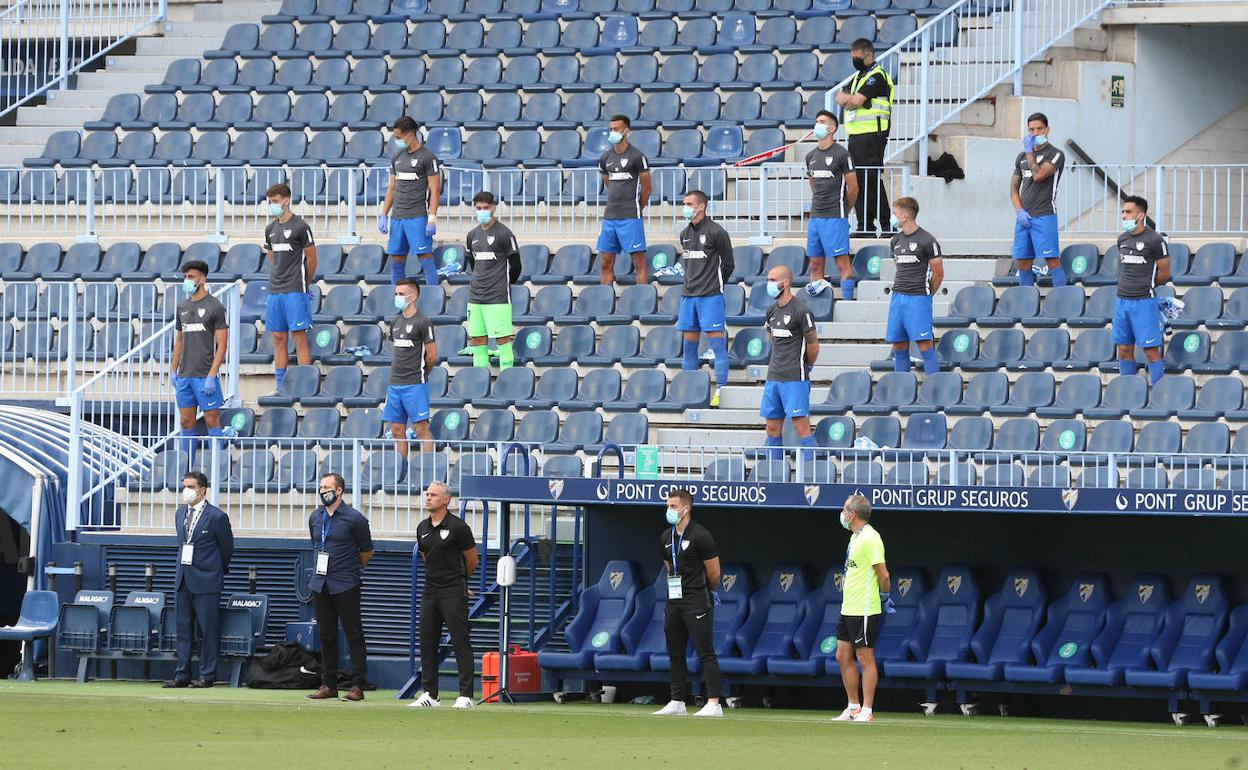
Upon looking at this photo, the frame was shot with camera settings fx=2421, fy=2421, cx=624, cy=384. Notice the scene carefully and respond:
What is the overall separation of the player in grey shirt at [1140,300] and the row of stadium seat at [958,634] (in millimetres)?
3341

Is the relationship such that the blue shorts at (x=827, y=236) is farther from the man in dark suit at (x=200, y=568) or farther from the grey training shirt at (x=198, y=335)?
the man in dark suit at (x=200, y=568)

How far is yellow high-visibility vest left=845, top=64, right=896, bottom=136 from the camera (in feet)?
78.2

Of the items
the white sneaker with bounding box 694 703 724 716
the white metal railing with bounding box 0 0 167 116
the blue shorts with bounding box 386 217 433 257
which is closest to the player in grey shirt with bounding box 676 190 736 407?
the blue shorts with bounding box 386 217 433 257

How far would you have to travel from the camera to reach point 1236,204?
26859 millimetres

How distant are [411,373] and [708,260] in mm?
2862

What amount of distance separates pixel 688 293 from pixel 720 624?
4.18 metres

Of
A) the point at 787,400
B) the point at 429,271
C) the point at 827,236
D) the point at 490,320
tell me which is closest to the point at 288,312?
the point at 429,271

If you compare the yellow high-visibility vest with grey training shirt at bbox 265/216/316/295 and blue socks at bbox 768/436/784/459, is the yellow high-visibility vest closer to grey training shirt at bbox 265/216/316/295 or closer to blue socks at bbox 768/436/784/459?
blue socks at bbox 768/436/784/459

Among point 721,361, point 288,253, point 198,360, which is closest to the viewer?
point 721,361

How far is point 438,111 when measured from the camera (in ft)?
91.6

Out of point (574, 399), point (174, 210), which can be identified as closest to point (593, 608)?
point (574, 399)

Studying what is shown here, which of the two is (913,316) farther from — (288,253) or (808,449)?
(288,253)

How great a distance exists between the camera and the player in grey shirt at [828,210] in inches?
893

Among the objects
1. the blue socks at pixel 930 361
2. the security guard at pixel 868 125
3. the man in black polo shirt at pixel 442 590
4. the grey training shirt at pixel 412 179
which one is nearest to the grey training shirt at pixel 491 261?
the grey training shirt at pixel 412 179
